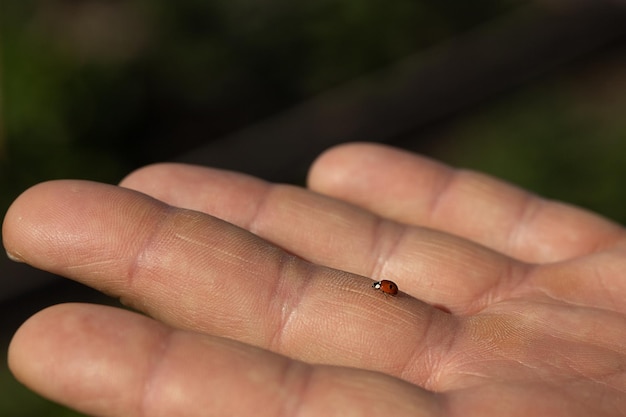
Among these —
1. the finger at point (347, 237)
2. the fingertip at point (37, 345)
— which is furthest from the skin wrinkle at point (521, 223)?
the fingertip at point (37, 345)

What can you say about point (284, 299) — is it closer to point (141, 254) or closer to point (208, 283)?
point (208, 283)

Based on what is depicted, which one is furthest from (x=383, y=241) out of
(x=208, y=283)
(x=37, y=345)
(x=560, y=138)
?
(x=560, y=138)

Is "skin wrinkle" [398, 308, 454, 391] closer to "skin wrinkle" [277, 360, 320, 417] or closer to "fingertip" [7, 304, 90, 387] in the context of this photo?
"skin wrinkle" [277, 360, 320, 417]

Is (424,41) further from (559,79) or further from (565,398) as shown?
(565,398)

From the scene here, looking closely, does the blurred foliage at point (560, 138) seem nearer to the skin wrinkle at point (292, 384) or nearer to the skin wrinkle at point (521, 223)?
the skin wrinkle at point (521, 223)

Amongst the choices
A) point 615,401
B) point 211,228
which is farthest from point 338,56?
point 615,401

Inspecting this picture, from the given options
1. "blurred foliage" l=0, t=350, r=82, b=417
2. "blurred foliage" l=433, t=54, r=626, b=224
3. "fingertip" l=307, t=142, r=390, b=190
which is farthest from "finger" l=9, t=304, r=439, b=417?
"blurred foliage" l=433, t=54, r=626, b=224

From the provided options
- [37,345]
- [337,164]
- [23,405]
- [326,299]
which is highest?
[337,164]
